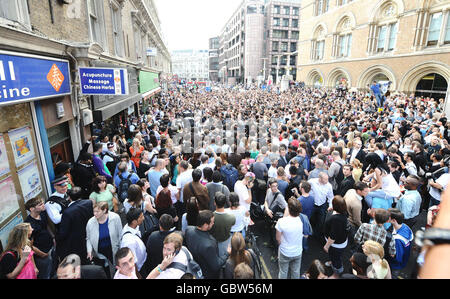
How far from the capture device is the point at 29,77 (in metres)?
4.17

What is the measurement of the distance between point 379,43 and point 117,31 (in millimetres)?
26115

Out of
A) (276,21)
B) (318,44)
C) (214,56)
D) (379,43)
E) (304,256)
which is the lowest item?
(304,256)

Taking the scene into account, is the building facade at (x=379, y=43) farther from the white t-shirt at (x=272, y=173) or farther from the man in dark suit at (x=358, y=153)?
the white t-shirt at (x=272, y=173)

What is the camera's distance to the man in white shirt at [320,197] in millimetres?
4848

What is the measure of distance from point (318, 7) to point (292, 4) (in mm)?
37994

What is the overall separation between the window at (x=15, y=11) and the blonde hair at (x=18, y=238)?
3705 millimetres

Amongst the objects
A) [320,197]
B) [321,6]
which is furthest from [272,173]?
[321,6]

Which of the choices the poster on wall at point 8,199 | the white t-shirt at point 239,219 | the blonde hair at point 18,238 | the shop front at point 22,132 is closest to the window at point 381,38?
the white t-shirt at point 239,219

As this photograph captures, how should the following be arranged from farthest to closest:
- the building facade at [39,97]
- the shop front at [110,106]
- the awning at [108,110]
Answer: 1. the awning at [108,110]
2. the shop front at [110,106]
3. the building facade at [39,97]

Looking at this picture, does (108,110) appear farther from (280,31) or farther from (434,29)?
(280,31)

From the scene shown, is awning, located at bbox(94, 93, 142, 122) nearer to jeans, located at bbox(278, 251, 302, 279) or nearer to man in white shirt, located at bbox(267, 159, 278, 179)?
man in white shirt, located at bbox(267, 159, 278, 179)

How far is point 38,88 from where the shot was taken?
14.7ft

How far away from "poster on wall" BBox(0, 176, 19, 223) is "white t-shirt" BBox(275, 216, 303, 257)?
14.7 ft

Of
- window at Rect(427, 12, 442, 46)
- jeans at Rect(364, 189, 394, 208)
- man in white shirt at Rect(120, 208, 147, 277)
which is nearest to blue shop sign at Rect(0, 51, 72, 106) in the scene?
man in white shirt at Rect(120, 208, 147, 277)
